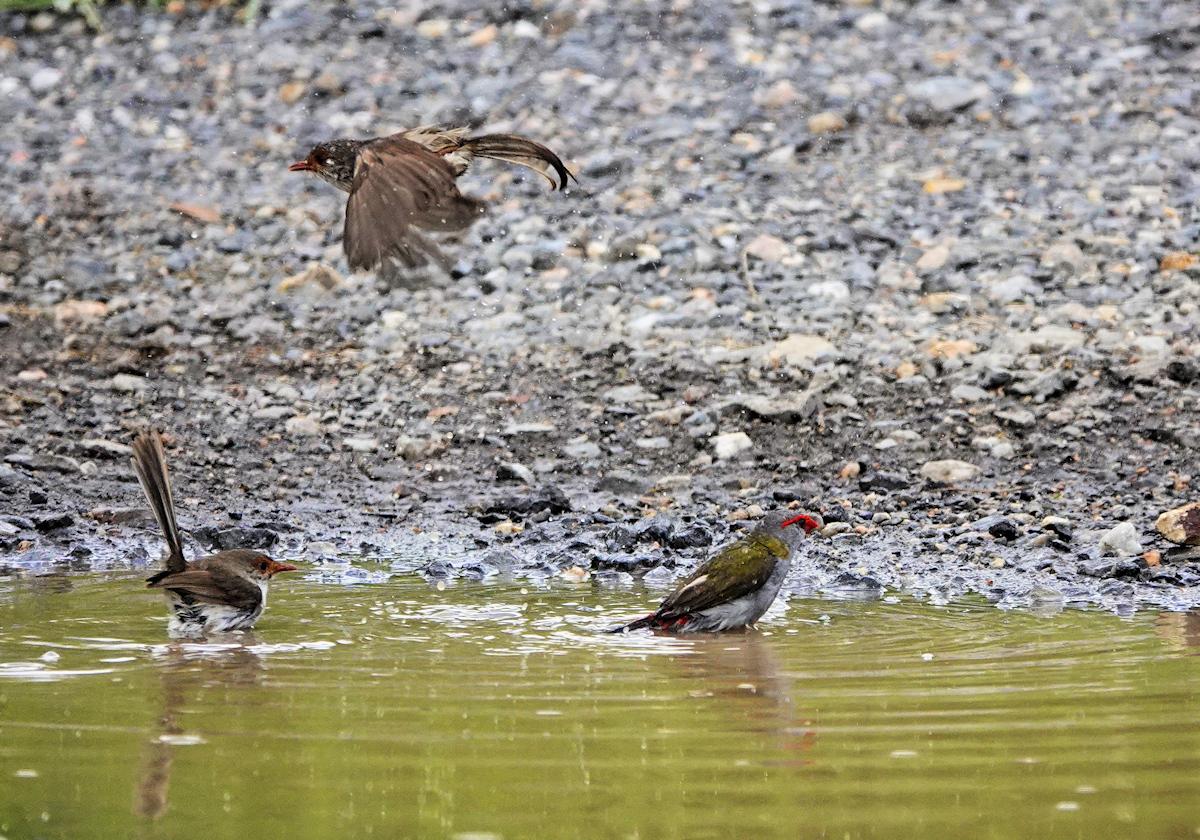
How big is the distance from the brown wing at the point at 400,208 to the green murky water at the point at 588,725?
1.44 metres

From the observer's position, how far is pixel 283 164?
12828 millimetres

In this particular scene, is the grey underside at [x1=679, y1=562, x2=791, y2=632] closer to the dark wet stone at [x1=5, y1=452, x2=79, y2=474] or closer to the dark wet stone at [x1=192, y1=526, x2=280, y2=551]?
the dark wet stone at [x1=192, y1=526, x2=280, y2=551]

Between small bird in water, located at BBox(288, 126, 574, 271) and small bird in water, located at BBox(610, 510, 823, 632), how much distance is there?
1627mm

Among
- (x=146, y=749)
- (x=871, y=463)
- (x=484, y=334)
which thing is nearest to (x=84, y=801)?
(x=146, y=749)

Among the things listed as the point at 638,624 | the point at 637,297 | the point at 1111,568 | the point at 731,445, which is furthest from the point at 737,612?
the point at 637,297

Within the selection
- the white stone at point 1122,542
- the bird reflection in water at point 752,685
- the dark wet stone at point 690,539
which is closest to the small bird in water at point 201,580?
the bird reflection in water at point 752,685

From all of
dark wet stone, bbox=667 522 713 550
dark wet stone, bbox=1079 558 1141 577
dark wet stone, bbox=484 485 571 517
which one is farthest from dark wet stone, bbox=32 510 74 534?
dark wet stone, bbox=1079 558 1141 577

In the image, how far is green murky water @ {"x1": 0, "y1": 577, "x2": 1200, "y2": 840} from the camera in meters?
4.00

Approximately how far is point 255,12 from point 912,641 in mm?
10617

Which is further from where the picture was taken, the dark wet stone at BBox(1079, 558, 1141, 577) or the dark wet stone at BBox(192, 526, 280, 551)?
the dark wet stone at BBox(192, 526, 280, 551)

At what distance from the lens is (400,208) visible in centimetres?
698

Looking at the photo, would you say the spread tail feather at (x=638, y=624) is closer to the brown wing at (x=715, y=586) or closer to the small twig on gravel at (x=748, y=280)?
the brown wing at (x=715, y=586)

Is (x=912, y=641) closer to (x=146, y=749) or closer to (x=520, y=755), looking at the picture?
(x=520, y=755)

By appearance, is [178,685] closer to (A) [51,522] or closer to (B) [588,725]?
(B) [588,725]
